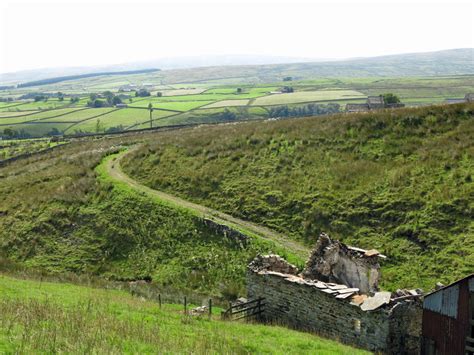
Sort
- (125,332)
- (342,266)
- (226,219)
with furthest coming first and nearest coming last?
(226,219)
(342,266)
(125,332)

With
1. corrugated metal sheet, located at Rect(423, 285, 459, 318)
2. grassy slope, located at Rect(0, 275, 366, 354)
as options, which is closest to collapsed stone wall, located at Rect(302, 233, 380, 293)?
grassy slope, located at Rect(0, 275, 366, 354)

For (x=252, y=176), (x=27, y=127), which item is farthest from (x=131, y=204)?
(x=27, y=127)

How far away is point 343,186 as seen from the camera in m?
35.2

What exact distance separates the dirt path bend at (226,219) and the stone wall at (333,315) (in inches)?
259

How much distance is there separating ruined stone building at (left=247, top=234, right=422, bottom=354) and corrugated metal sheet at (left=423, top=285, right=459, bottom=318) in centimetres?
121

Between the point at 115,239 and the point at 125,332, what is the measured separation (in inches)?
863

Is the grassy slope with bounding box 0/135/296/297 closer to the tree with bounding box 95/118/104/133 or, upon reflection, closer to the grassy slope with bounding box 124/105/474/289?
the grassy slope with bounding box 124/105/474/289

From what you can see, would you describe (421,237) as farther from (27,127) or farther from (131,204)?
(27,127)

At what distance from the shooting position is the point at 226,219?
35625 mm

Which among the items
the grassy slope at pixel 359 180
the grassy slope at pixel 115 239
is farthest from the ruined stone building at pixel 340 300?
the grassy slope at pixel 115 239

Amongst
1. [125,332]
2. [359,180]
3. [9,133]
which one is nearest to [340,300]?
[125,332]

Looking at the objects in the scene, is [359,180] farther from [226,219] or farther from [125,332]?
[125,332]

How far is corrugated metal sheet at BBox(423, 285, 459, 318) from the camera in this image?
16.9 meters

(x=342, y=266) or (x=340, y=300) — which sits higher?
(x=340, y=300)
